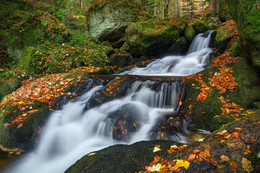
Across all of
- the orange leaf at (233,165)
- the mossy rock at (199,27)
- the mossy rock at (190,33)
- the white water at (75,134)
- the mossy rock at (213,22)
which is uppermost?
the mossy rock at (213,22)

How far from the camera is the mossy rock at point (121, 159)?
205 centimetres

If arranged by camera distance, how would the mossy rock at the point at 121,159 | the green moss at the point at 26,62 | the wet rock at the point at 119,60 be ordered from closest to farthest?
1. the mossy rock at the point at 121,159
2. the green moss at the point at 26,62
3. the wet rock at the point at 119,60

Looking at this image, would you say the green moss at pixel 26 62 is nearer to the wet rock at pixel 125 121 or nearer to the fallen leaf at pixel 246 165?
the wet rock at pixel 125 121

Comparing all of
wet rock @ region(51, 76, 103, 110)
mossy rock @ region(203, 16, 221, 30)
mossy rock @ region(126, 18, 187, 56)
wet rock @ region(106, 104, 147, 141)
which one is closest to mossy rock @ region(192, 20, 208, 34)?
mossy rock @ region(203, 16, 221, 30)

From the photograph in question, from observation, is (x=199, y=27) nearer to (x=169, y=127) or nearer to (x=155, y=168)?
(x=169, y=127)

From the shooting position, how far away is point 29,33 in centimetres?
886

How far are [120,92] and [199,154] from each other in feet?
12.4

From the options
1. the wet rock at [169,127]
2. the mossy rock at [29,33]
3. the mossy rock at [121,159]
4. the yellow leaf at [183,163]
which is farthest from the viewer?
the mossy rock at [29,33]

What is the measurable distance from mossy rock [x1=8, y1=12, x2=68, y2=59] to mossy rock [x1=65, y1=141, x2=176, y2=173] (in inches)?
362

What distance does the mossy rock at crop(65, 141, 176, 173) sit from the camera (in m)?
2.05

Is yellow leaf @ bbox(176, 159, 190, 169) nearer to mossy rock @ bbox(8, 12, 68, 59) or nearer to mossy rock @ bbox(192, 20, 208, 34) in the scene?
mossy rock @ bbox(8, 12, 68, 59)

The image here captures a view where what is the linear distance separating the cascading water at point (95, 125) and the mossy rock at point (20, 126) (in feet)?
0.73

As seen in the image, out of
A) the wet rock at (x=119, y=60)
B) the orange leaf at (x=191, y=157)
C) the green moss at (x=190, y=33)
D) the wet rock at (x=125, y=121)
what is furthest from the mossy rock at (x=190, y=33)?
the orange leaf at (x=191, y=157)

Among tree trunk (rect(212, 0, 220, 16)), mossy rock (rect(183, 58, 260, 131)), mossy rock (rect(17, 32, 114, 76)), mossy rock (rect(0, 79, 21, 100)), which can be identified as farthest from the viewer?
tree trunk (rect(212, 0, 220, 16))
